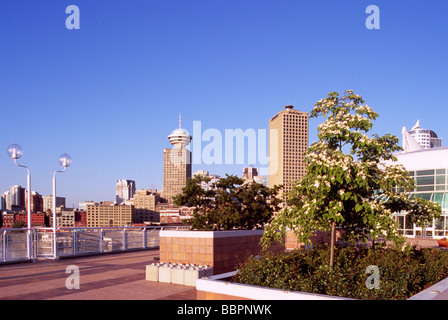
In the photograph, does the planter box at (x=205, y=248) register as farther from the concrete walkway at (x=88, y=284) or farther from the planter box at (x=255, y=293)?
the planter box at (x=255, y=293)

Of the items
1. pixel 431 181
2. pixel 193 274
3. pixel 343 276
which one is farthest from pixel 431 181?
pixel 343 276

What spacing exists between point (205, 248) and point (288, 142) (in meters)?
141

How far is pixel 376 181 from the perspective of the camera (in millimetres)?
8641

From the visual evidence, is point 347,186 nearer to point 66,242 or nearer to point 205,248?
point 205,248

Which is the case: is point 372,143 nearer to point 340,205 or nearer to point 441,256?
point 340,205

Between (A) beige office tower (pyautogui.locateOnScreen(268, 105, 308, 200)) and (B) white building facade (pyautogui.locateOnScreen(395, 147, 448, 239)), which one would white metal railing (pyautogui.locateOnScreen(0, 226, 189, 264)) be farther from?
(A) beige office tower (pyautogui.locateOnScreen(268, 105, 308, 200))

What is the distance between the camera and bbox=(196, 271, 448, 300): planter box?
5.74m

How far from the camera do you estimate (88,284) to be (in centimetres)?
1034

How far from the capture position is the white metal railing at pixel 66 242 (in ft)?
50.1

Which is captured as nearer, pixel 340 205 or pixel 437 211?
pixel 340 205

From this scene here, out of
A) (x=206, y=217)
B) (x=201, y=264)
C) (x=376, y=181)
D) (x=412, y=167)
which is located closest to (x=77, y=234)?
(x=206, y=217)

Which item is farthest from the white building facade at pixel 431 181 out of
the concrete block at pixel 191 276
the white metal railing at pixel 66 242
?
the concrete block at pixel 191 276

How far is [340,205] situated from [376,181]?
1.92 m

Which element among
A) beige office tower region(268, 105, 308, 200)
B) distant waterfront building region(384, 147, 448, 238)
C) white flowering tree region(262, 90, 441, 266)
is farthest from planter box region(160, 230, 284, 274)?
beige office tower region(268, 105, 308, 200)
